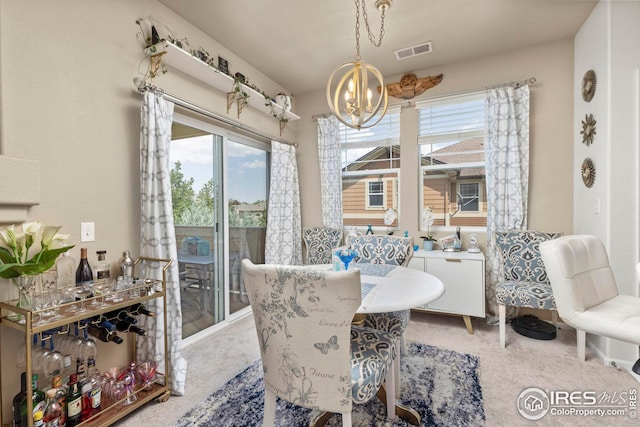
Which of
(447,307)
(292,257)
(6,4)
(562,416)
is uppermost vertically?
(6,4)

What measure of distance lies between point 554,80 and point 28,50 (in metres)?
4.22

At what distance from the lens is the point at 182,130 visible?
267 centimetres

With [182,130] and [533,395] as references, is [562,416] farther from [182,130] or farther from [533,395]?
[182,130]

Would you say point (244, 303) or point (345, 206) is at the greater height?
point (345, 206)

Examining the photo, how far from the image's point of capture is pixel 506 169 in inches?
120

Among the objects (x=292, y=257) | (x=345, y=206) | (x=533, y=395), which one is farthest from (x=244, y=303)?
(x=533, y=395)

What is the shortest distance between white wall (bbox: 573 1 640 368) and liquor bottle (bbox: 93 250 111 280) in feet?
11.6

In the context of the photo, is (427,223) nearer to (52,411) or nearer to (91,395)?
(91,395)

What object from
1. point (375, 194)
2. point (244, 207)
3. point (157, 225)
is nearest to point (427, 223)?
point (375, 194)

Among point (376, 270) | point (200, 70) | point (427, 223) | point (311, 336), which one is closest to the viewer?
point (311, 336)

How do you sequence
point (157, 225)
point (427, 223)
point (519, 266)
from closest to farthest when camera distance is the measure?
point (157, 225) → point (519, 266) → point (427, 223)

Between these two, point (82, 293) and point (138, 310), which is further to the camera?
point (138, 310)

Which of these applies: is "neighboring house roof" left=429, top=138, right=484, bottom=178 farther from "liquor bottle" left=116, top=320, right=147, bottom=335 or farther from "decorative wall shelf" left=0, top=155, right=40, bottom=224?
"decorative wall shelf" left=0, top=155, right=40, bottom=224

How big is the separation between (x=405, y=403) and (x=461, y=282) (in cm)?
150
